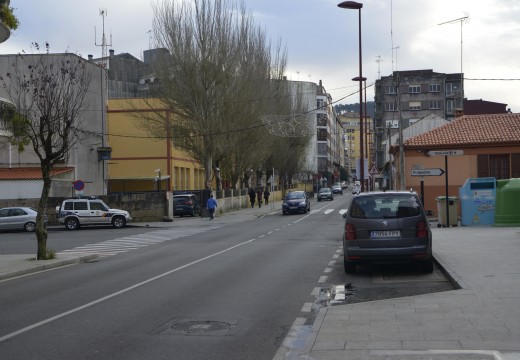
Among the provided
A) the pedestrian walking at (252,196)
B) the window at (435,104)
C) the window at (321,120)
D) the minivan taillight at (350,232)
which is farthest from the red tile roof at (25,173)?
the window at (321,120)

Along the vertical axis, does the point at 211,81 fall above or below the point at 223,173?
above

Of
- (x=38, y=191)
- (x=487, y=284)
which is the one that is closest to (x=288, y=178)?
(x=38, y=191)

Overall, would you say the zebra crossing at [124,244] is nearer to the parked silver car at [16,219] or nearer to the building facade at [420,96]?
the parked silver car at [16,219]

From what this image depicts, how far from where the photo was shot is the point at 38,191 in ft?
131

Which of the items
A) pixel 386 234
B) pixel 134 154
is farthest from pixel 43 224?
pixel 134 154

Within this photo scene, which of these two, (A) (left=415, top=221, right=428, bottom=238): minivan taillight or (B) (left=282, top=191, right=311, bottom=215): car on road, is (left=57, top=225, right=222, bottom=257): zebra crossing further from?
(B) (left=282, top=191, right=311, bottom=215): car on road

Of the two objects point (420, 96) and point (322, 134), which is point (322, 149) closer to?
point (322, 134)

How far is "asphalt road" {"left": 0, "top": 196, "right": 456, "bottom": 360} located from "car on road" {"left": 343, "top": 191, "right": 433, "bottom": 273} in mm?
463

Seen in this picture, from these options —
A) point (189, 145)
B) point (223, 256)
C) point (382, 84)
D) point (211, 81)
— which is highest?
point (382, 84)

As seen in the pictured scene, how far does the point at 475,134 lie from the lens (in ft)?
116

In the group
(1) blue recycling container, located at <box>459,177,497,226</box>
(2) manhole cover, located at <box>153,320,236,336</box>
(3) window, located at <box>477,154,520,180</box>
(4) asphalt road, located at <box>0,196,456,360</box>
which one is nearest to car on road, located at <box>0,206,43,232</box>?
(4) asphalt road, located at <box>0,196,456,360</box>

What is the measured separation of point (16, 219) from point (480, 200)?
23.3m

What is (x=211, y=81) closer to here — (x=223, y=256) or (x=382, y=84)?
(x=223, y=256)

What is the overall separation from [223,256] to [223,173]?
4159 cm
